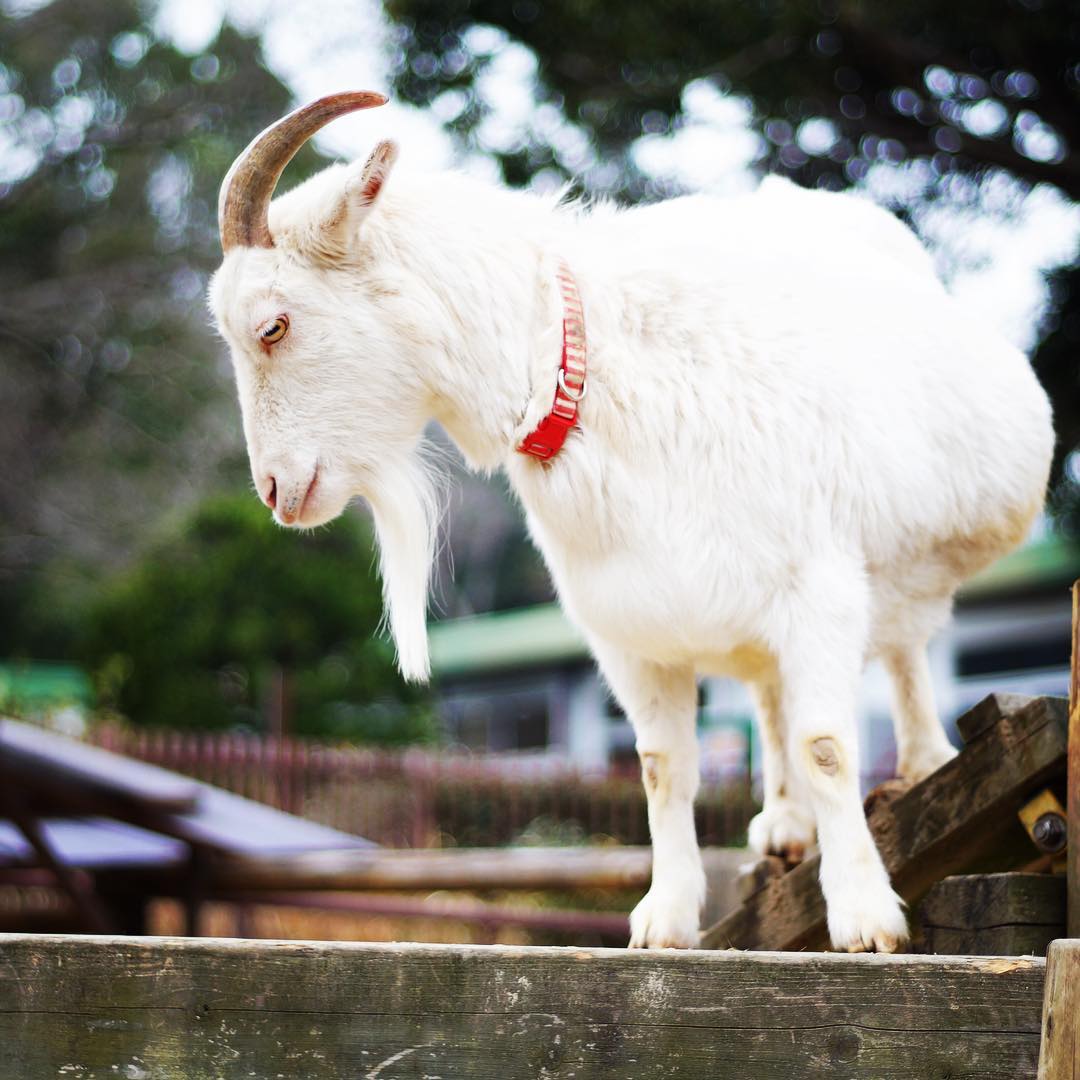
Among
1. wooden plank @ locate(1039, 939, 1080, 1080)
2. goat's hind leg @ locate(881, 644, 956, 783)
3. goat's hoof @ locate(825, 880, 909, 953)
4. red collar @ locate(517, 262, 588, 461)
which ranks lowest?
wooden plank @ locate(1039, 939, 1080, 1080)

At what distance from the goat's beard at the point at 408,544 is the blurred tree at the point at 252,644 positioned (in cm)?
936

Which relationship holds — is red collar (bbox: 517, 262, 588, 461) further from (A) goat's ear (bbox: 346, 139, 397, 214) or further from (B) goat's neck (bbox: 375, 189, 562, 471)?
(A) goat's ear (bbox: 346, 139, 397, 214)

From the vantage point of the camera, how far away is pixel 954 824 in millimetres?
2336

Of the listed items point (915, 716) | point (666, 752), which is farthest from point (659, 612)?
point (915, 716)

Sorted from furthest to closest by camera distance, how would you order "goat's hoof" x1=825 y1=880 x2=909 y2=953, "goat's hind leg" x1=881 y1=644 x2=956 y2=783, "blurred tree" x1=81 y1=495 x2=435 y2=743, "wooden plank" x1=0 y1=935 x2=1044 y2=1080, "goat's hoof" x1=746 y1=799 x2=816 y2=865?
"blurred tree" x1=81 y1=495 x2=435 y2=743 < "goat's hind leg" x1=881 y1=644 x2=956 y2=783 < "goat's hoof" x1=746 y1=799 x2=816 y2=865 < "goat's hoof" x1=825 y1=880 x2=909 y2=953 < "wooden plank" x1=0 y1=935 x2=1044 y2=1080

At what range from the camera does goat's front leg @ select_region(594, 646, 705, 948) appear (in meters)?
2.48

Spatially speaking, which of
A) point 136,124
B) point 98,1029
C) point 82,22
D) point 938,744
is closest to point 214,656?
point 136,124

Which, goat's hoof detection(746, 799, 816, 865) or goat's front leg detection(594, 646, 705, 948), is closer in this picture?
goat's front leg detection(594, 646, 705, 948)

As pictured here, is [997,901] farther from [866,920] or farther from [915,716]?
[915,716]

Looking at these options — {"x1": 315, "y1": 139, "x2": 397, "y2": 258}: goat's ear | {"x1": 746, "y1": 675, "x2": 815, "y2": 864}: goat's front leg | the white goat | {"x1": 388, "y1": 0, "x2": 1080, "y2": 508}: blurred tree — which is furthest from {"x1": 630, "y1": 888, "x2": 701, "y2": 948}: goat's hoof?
{"x1": 388, "y1": 0, "x2": 1080, "y2": 508}: blurred tree

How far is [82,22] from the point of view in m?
15.5

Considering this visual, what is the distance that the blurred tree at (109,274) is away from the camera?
1445 centimetres

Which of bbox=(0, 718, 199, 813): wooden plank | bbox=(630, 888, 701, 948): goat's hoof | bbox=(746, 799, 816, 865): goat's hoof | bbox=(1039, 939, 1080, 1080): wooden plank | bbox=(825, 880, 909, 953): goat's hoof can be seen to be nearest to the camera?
bbox=(1039, 939, 1080, 1080): wooden plank

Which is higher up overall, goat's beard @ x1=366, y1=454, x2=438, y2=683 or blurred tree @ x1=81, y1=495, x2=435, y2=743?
blurred tree @ x1=81, y1=495, x2=435, y2=743
